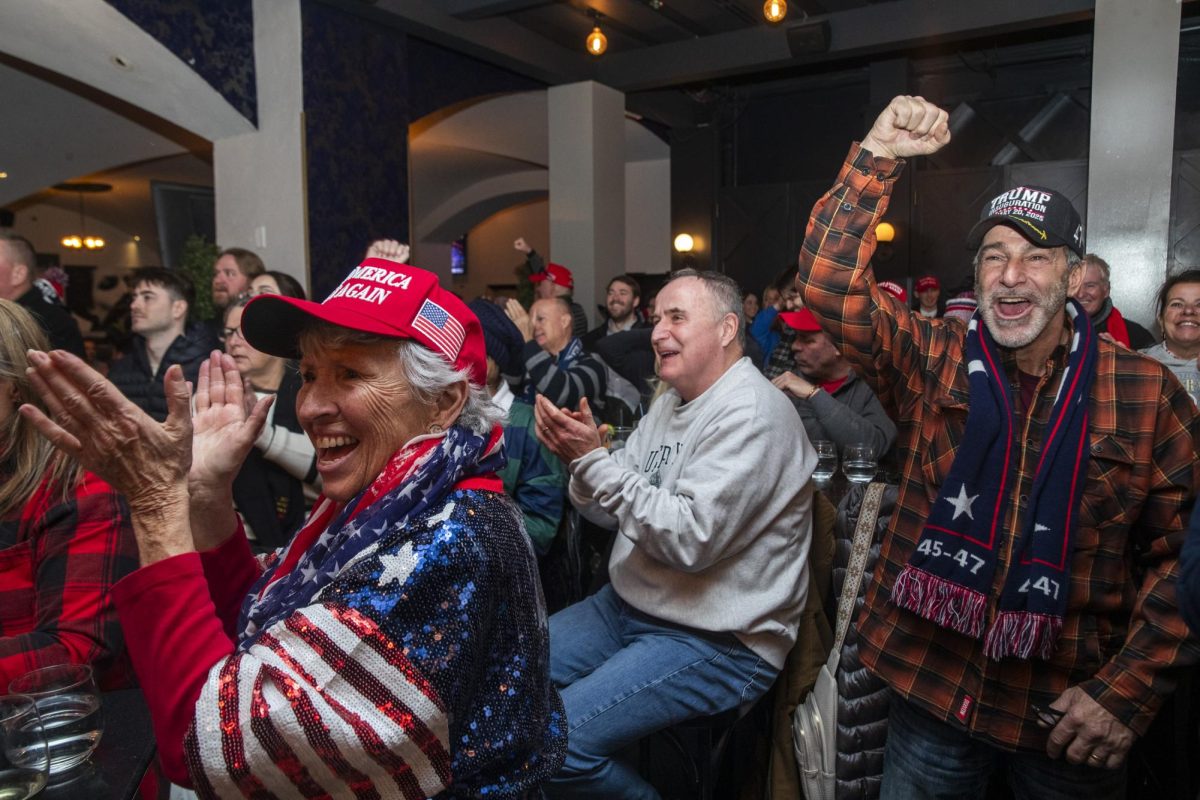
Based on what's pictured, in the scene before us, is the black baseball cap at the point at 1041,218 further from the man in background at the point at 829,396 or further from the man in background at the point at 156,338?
the man in background at the point at 156,338

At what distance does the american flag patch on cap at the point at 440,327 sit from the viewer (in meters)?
1.23

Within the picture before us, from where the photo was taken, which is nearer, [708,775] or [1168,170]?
[708,775]

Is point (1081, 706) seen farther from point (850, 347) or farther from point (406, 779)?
point (406, 779)

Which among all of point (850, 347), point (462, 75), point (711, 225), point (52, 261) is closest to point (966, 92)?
point (711, 225)

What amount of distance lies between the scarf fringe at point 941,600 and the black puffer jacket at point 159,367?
2.86m

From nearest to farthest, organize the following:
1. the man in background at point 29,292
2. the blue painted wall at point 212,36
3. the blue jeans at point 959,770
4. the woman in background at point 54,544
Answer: the woman in background at point 54,544 → the blue jeans at point 959,770 → the man in background at point 29,292 → the blue painted wall at point 212,36

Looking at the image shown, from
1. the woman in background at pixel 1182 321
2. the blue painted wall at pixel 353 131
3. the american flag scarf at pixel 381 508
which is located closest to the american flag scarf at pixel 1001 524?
the american flag scarf at pixel 381 508

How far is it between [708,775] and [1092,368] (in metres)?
1.29

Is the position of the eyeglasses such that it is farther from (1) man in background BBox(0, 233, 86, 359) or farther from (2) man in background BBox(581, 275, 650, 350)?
(2) man in background BBox(581, 275, 650, 350)

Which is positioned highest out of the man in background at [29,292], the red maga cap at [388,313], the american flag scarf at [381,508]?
the man in background at [29,292]

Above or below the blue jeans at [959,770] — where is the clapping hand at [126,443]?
above

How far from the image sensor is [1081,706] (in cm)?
146

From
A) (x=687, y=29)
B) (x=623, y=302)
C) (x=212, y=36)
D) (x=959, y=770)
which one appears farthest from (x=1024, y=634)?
(x=687, y=29)

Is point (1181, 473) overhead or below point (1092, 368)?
below
